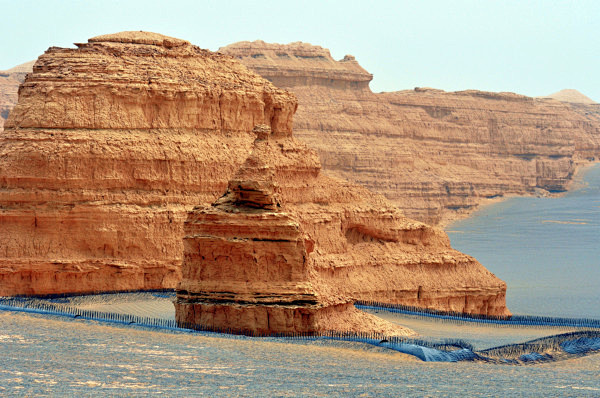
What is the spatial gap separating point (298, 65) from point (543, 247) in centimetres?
3890

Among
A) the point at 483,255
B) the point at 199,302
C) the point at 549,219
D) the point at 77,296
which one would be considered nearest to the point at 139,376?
the point at 199,302

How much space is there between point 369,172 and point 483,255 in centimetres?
2914

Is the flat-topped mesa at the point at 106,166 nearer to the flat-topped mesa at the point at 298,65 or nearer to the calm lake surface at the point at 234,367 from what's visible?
the calm lake surface at the point at 234,367

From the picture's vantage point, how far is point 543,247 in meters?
104

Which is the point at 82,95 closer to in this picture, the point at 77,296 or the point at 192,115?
the point at 192,115

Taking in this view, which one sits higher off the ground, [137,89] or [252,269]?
[137,89]

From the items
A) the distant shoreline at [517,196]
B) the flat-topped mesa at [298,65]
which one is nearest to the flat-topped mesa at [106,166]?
the distant shoreline at [517,196]

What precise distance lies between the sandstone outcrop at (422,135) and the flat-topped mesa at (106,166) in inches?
2657

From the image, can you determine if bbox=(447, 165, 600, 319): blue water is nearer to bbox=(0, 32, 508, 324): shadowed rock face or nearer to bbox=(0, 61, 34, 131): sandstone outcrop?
bbox=(0, 32, 508, 324): shadowed rock face

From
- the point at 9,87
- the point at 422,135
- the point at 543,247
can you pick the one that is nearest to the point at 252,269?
the point at 543,247

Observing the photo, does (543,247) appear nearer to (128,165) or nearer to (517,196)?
(517,196)

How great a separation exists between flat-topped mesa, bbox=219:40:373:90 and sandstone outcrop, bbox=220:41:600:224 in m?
0.10

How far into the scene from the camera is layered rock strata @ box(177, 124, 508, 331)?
126 ft

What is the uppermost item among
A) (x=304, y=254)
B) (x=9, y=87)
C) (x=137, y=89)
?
(x=9, y=87)
